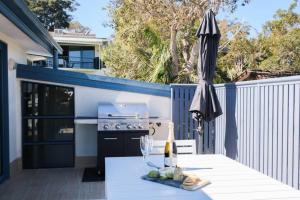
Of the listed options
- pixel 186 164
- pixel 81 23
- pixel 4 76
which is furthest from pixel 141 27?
pixel 81 23

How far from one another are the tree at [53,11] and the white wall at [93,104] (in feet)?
85.2

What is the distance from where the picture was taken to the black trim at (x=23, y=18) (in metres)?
3.52

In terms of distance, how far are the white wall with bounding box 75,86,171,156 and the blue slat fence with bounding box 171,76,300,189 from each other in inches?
48.8

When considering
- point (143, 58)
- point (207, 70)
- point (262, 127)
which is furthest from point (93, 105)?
point (262, 127)

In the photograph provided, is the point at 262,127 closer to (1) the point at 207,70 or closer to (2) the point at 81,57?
(1) the point at 207,70

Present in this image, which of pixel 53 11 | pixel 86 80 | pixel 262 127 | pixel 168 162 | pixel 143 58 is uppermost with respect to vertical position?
pixel 53 11

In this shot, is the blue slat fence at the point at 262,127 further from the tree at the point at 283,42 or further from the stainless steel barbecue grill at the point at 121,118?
the tree at the point at 283,42

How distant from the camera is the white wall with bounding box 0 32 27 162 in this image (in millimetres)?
5562

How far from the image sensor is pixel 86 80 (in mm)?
6152

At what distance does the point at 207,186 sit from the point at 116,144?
11.5 ft

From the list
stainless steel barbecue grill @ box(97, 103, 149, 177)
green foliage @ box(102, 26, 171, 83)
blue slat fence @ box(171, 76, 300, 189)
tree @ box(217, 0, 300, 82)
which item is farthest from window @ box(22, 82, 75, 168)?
tree @ box(217, 0, 300, 82)

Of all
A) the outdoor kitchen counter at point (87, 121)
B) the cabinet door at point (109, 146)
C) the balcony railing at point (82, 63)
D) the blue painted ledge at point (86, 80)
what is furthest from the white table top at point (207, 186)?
the balcony railing at point (82, 63)

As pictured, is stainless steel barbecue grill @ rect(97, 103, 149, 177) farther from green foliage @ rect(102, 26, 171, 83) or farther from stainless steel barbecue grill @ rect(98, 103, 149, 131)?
green foliage @ rect(102, 26, 171, 83)

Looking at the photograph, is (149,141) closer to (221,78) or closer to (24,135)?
(24,135)
